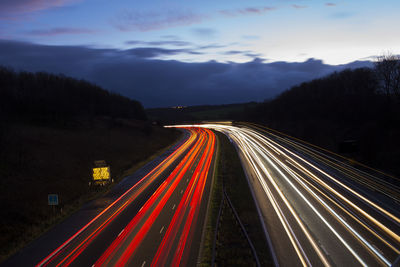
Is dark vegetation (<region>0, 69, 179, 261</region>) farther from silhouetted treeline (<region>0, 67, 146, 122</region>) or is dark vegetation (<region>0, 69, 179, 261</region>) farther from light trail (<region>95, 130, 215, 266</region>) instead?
light trail (<region>95, 130, 215, 266</region>)

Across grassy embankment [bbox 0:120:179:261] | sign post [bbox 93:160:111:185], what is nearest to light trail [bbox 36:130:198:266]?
grassy embankment [bbox 0:120:179:261]

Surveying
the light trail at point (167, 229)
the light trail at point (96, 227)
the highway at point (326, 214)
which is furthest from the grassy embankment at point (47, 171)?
the highway at point (326, 214)

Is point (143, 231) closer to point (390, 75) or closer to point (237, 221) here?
point (237, 221)

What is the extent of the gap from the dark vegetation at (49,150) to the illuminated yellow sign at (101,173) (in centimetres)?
117

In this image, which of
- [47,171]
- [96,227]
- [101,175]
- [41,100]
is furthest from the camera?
[41,100]

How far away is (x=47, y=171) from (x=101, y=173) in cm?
710

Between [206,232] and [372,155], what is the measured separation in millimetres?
34324

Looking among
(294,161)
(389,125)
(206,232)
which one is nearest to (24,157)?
(206,232)

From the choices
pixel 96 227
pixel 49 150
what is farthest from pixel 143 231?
pixel 49 150

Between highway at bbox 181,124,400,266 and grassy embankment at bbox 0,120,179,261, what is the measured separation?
49.8 ft

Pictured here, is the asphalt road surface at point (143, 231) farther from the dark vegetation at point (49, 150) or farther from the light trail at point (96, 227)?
the dark vegetation at point (49, 150)

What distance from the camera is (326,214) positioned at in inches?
790

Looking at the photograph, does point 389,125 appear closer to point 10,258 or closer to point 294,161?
point 294,161

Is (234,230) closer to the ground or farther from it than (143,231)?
closer to the ground
